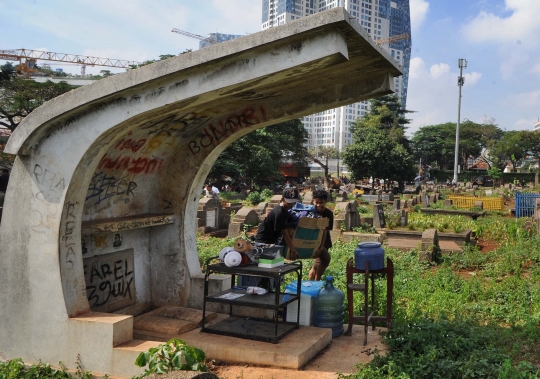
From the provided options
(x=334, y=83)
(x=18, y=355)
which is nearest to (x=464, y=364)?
(x=334, y=83)

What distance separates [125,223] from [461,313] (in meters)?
5.04

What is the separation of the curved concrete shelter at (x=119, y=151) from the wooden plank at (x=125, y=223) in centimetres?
2

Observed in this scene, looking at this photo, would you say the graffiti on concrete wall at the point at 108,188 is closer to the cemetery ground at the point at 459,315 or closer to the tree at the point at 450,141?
the cemetery ground at the point at 459,315

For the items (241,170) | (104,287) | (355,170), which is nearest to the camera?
(104,287)

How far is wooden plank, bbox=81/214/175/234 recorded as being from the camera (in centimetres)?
584

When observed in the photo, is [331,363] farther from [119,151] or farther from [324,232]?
[119,151]

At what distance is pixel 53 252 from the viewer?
5242 millimetres

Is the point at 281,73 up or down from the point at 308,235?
up

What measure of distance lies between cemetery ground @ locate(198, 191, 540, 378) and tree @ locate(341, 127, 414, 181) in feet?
90.1

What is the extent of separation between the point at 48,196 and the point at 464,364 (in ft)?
14.4

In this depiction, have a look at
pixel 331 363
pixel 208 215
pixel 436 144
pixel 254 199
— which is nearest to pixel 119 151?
pixel 331 363

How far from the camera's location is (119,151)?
6.12 meters

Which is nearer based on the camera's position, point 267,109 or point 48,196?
point 48,196

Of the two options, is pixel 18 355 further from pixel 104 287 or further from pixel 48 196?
pixel 48 196
